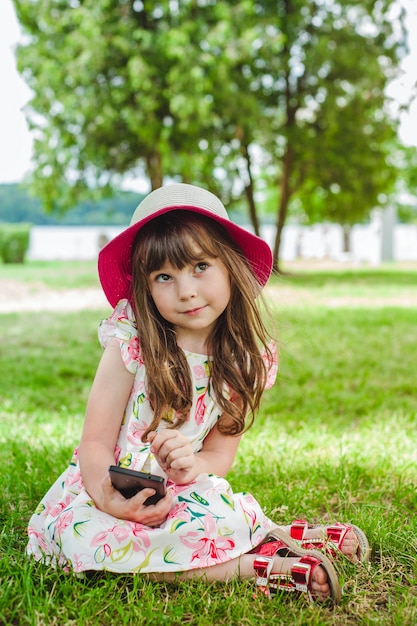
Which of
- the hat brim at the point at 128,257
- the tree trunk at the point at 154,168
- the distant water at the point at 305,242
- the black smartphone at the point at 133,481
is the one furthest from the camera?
the distant water at the point at 305,242

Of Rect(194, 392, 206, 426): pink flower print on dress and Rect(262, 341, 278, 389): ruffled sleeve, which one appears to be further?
Rect(262, 341, 278, 389): ruffled sleeve

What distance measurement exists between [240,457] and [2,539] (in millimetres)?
1172

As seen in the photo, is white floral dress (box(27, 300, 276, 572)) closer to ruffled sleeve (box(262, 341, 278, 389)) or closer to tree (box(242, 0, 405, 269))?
ruffled sleeve (box(262, 341, 278, 389))

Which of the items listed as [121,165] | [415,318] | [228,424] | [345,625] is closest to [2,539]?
[228,424]

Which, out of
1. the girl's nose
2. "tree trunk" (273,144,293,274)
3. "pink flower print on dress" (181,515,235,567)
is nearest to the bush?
"tree trunk" (273,144,293,274)

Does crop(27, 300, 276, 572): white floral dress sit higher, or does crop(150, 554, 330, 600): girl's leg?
crop(27, 300, 276, 572): white floral dress

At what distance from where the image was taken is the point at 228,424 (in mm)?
2260

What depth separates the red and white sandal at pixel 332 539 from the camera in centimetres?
204

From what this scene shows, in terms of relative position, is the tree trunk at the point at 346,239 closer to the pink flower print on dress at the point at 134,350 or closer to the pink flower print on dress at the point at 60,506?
the pink flower print on dress at the point at 134,350

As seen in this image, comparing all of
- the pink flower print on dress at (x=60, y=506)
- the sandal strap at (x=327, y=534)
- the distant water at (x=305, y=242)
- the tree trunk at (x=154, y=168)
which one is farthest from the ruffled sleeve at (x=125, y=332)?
the distant water at (x=305, y=242)

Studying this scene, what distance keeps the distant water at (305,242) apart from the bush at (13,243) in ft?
12.3

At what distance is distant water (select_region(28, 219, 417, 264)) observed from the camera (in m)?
30.9

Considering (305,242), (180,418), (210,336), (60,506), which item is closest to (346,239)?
(305,242)

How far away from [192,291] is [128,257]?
34 centimetres
